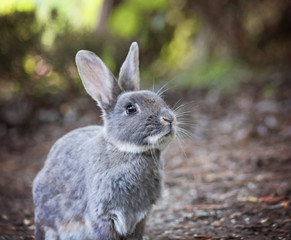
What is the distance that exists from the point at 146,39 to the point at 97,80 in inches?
217

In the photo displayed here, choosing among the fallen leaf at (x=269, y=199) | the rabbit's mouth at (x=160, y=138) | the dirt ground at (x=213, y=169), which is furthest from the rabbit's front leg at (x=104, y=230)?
the fallen leaf at (x=269, y=199)

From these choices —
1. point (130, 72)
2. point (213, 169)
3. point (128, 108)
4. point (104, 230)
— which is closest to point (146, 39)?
point (213, 169)

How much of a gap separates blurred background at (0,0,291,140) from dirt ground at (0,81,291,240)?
1.60ft

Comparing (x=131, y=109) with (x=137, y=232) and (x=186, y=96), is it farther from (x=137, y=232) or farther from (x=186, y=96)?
(x=186, y=96)

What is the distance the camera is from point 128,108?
11.6 ft

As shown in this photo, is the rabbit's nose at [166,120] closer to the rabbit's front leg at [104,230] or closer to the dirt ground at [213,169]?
the rabbit's front leg at [104,230]

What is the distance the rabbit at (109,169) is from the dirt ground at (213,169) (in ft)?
2.31

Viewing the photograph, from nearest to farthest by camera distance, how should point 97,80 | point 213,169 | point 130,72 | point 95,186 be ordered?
1. point 95,186
2. point 97,80
3. point 130,72
4. point 213,169

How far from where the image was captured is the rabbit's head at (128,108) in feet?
11.0

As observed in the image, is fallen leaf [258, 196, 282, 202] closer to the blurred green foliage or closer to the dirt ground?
the dirt ground

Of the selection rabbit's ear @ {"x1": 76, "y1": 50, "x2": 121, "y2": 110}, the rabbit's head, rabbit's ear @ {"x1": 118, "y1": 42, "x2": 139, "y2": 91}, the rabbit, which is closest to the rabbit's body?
the rabbit

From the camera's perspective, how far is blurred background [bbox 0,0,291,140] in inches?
304

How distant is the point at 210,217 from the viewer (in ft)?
14.6

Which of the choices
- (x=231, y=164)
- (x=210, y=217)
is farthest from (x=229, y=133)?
(x=210, y=217)
